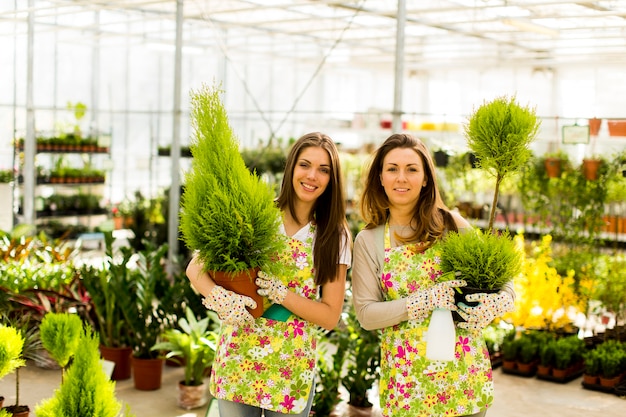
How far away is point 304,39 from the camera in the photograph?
15039 mm

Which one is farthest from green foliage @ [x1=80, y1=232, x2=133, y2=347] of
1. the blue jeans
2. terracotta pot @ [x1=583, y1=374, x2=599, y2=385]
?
terracotta pot @ [x1=583, y1=374, x2=599, y2=385]

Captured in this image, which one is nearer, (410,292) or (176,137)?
(410,292)

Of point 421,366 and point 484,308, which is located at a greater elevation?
point 484,308

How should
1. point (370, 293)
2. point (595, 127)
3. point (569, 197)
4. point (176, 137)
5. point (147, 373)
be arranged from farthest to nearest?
point (595, 127), point (569, 197), point (176, 137), point (147, 373), point (370, 293)

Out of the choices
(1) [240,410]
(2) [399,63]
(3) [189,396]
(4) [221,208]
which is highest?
(2) [399,63]

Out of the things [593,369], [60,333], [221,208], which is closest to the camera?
[221,208]

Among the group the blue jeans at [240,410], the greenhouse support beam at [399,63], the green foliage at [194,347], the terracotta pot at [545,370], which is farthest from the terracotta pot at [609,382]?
the blue jeans at [240,410]

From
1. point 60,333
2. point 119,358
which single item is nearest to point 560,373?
point 119,358

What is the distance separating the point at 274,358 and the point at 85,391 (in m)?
0.64

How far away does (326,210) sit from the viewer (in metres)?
2.38

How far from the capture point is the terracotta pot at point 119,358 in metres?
5.04

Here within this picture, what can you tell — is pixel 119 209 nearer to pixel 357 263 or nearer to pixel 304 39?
pixel 304 39

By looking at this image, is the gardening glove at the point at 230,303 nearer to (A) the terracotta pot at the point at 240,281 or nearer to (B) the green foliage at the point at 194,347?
(A) the terracotta pot at the point at 240,281

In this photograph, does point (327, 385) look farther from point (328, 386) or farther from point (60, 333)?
point (60, 333)
